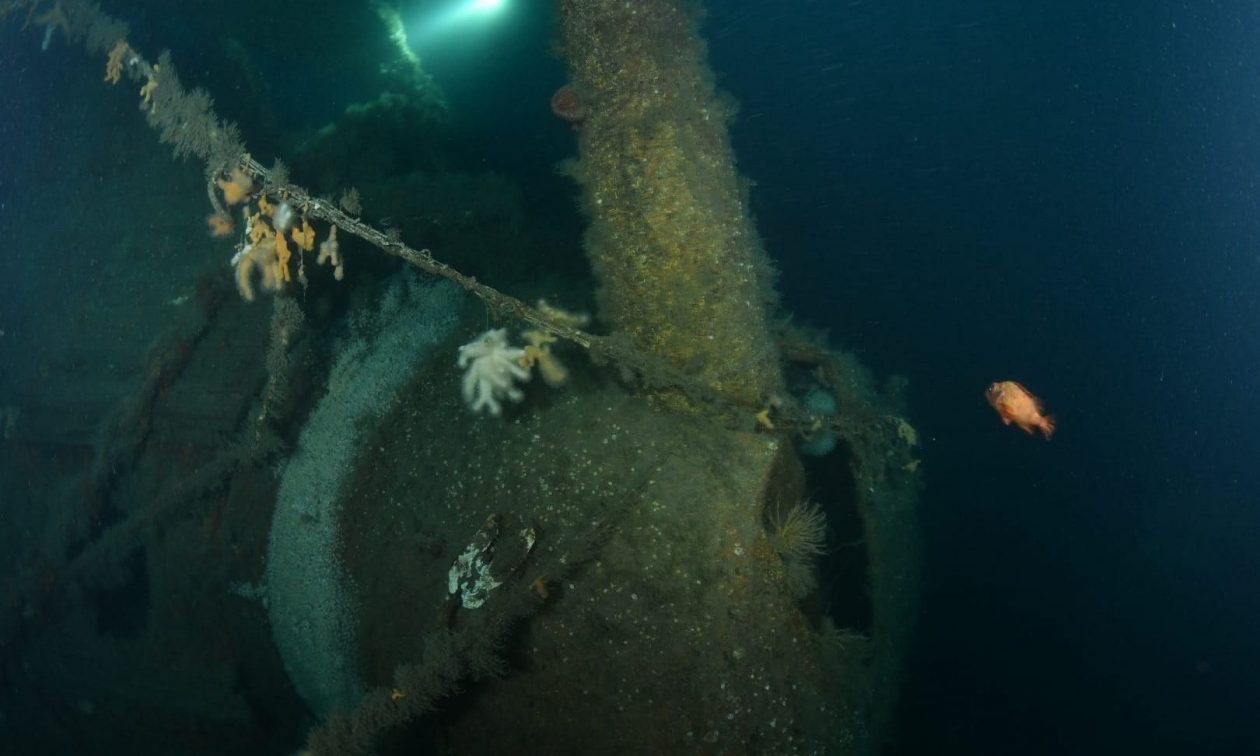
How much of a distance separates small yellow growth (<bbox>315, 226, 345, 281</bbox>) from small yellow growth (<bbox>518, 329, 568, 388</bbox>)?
1595 mm

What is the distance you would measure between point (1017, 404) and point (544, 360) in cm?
374

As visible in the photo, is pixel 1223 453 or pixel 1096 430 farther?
pixel 1223 453

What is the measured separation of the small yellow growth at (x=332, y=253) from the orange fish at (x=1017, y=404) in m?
5.11

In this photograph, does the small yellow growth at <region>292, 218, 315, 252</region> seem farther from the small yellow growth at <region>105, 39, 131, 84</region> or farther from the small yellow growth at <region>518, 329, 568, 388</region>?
the small yellow growth at <region>105, 39, 131, 84</region>

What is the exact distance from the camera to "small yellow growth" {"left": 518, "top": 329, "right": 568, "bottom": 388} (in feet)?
11.6

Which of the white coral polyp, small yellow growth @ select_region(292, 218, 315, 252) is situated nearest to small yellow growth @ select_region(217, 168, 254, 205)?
small yellow growth @ select_region(292, 218, 315, 252)

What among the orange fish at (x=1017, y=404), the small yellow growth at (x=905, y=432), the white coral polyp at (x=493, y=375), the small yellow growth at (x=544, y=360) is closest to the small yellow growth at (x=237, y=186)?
the white coral polyp at (x=493, y=375)

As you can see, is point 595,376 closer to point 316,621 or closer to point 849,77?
point 316,621

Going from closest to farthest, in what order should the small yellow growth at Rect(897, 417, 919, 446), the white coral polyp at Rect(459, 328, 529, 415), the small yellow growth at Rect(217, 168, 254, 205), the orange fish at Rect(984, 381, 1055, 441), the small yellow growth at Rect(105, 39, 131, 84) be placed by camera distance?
the white coral polyp at Rect(459, 328, 529, 415) → the small yellow growth at Rect(217, 168, 254, 205) → the small yellow growth at Rect(897, 417, 919, 446) → the orange fish at Rect(984, 381, 1055, 441) → the small yellow growth at Rect(105, 39, 131, 84)

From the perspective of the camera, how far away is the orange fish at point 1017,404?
4473 mm

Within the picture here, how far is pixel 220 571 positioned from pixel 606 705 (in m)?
3.17

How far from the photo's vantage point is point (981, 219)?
211 inches

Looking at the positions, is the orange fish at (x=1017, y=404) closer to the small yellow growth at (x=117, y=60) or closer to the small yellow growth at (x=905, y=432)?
the small yellow growth at (x=905, y=432)

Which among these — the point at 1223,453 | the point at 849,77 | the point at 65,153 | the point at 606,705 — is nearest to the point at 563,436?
the point at 606,705
